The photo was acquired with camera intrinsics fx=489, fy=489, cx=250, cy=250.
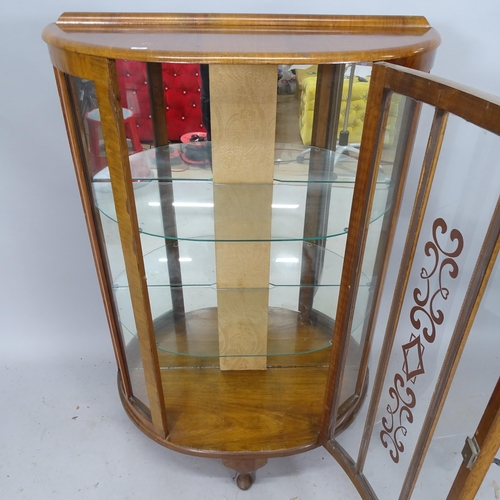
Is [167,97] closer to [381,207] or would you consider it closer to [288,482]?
[381,207]

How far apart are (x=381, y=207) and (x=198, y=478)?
90cm

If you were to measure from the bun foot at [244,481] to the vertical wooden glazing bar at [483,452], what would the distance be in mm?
665

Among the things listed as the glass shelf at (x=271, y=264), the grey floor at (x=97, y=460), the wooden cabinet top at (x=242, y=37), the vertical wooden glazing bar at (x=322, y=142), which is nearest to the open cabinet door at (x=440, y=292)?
the wooden cabinet top at (x=242, y=37)

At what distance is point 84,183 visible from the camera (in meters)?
0.96

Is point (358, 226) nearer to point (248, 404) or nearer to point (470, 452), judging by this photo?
point (470, 452)

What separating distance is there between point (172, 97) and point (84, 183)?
287 mm

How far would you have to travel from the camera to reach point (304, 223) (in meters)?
1.12

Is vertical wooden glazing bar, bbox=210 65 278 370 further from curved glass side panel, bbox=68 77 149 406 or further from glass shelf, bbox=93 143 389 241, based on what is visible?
curved glass side panel, bbox=68 77 149 406

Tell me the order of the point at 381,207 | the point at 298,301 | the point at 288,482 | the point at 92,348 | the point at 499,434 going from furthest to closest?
the point at 92,348 → the point at 298,301 → the point at 288,482 → the point at 381,207 → the point at 499,434

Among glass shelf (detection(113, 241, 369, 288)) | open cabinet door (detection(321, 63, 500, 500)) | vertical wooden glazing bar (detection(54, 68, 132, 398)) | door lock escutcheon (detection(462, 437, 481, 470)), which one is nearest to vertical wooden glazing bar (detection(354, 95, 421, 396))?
open cabinet door (detection(321, 63, 500, 500))

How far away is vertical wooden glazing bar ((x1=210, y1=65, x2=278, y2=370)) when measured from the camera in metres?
1.02

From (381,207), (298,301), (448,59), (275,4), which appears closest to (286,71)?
(275,4)

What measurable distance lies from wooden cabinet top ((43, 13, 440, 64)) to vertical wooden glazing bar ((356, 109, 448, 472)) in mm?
171

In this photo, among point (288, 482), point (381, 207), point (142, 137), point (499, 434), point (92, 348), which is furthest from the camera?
point (92, 348)
